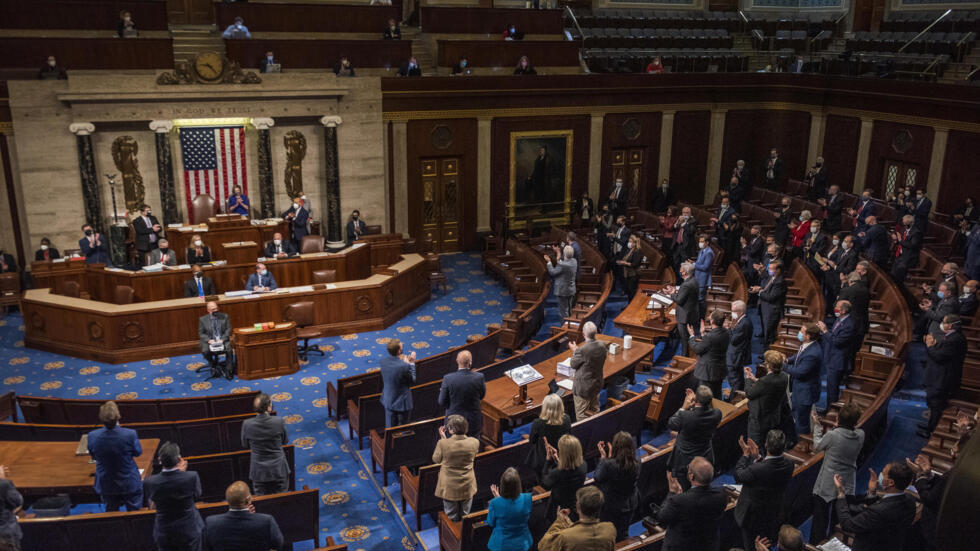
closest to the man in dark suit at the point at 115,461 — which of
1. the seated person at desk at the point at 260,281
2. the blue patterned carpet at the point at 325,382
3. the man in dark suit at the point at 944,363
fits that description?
the blue patterned carpet at the point at 325,382

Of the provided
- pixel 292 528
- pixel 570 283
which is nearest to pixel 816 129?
pixel 570 283

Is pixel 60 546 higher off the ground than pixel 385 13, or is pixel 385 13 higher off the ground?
pixel 385 13

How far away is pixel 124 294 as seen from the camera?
41.9ft

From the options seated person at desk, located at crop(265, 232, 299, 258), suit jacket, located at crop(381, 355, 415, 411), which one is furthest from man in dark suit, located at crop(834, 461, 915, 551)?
seated person at desk, located at crop(265, 232, 299, 258)

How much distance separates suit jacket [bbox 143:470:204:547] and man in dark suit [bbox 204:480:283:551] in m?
0.60

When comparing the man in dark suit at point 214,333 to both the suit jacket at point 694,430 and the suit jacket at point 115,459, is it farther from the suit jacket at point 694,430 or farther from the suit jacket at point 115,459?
the suit jacket at point 694,430

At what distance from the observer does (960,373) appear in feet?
28.2

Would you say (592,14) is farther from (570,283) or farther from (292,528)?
(292,528)

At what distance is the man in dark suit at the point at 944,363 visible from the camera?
848 cm

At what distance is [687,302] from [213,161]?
10.2 metres

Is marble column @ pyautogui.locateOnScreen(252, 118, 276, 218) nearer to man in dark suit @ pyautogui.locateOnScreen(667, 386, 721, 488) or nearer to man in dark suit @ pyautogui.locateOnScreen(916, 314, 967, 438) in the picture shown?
man in dark suit @ pyautogui.locateOnScreen(667, 386, 721, 488)

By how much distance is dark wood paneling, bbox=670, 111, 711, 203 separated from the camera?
813 inches

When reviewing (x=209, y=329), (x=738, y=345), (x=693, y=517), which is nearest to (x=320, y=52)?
(x=209, y=329)

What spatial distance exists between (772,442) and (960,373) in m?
4.24
